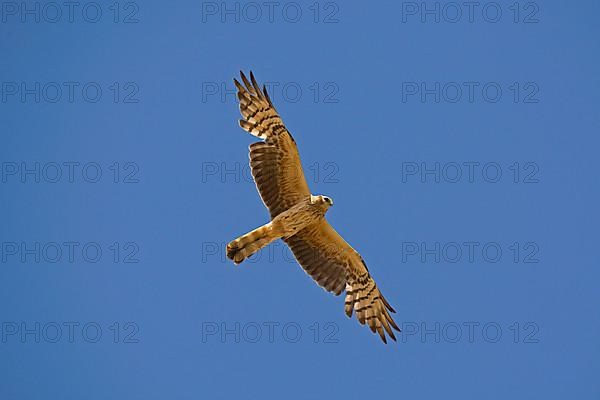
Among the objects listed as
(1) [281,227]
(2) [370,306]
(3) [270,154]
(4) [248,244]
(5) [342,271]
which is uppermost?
(3) [270,154]

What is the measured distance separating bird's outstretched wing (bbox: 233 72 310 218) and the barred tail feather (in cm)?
198

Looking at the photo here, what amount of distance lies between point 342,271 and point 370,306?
0.80 metres

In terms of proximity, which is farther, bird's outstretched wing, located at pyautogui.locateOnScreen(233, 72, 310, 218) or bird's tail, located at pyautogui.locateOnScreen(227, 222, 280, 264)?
bird's outstretched wing, located at pyautogui.locateOnScreen(233, 72, 310, 218)

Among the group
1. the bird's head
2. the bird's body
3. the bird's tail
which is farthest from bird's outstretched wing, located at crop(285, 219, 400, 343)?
the bird's tail

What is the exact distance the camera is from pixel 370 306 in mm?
16859

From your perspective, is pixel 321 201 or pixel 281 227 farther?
pixel 281 227

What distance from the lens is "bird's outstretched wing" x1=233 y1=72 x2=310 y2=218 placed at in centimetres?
1565

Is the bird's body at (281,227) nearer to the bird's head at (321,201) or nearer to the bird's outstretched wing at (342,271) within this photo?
the bird's head at (321,201)

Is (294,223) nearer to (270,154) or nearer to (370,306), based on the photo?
(270,154)

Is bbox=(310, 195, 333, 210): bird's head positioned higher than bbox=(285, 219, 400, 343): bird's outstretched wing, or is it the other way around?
bbox=(310, 195, 333, 210): bird's head

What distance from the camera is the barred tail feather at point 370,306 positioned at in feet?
54.9

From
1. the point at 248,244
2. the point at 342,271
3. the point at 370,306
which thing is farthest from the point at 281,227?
the point at 370,306

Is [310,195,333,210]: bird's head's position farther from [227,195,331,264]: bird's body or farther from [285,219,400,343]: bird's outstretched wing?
[285,219,400,343]: bird's outstretched wing

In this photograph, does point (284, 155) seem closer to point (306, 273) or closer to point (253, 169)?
point (253, 169)
